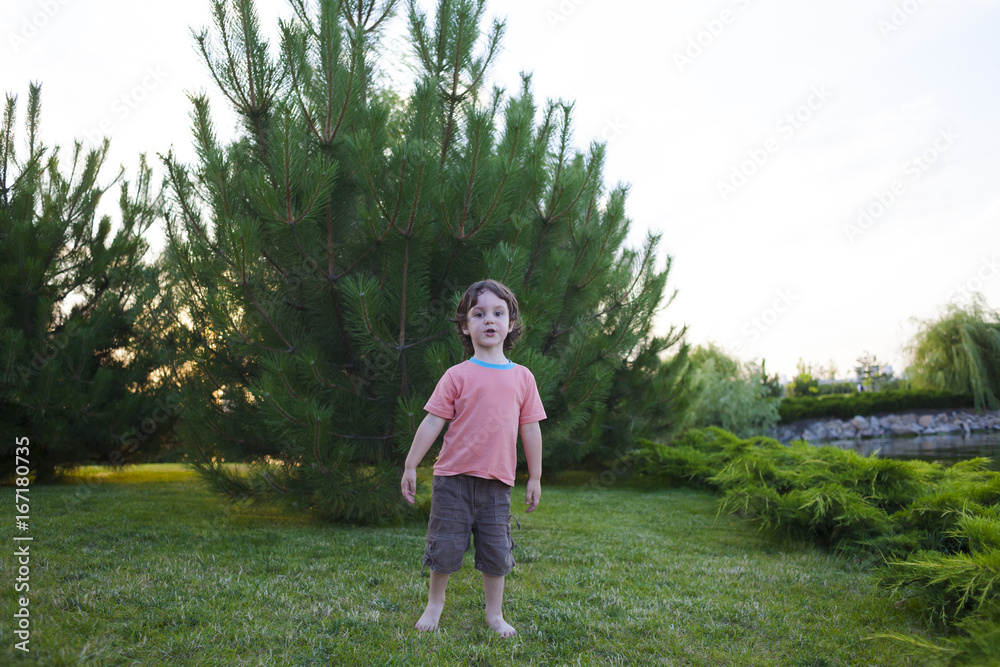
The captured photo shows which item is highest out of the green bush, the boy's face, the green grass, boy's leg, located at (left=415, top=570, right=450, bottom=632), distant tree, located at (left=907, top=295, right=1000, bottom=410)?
distant tree, located at (left=907, top=295, right=1000, bottom=410)

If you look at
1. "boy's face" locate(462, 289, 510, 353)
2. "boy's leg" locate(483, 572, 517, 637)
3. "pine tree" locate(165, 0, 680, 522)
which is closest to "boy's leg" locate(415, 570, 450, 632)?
"boy's leg" locate(483, 572, 517, 637)

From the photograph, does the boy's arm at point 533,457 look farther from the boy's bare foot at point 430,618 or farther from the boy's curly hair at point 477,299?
the boy's bare foot at point 430,618

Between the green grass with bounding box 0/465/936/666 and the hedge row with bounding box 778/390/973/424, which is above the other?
the hedge row with bounding box 778/390/973/424

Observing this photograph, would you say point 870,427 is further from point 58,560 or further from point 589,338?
point 58,560

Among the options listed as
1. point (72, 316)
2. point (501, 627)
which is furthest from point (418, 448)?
point (72, 316)

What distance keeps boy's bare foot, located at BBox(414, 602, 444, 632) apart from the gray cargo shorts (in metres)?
0.18

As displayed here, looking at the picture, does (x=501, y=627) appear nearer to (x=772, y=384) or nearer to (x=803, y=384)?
(x=772, y=384)

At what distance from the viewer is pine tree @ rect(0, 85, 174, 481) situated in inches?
281

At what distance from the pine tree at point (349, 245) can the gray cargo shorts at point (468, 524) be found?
1578 millimetres

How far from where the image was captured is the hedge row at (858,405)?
66.1ft

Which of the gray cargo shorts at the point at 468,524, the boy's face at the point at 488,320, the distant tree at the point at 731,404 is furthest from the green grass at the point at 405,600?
the distant tree at the point at 731,404

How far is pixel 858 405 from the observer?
843 inches

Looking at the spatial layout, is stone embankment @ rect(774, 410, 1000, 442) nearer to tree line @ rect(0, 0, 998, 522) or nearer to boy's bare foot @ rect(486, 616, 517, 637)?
tree line @ rect(0, 0, 998, 522)

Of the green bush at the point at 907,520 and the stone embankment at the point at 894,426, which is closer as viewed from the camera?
the green bush at the point at 907,520
